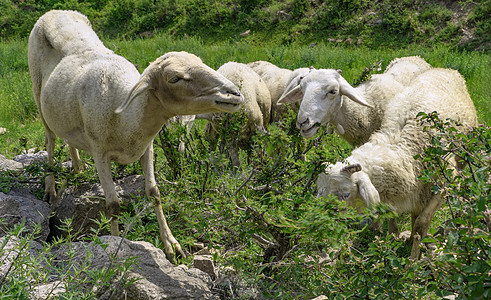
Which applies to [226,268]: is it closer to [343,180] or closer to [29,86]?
[343,180]

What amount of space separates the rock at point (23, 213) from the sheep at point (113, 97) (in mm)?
506

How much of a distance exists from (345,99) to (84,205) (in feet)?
9.93

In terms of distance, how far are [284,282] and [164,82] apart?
167 centimetres

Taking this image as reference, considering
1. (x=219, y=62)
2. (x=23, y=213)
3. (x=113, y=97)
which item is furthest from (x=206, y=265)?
(x=219, y=62)

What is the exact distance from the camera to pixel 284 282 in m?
3.31

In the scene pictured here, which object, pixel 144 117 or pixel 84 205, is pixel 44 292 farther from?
pixel 84 205

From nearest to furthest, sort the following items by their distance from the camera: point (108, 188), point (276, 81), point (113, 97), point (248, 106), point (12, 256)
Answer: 1. point (12, 256)
2. point (113, 97)
3. point (108, 188)
4. point (248, 106)
5. point (276, 81)

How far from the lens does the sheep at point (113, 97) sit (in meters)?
3.64

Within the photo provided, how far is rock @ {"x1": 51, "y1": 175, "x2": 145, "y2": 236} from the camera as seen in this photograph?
4.83m

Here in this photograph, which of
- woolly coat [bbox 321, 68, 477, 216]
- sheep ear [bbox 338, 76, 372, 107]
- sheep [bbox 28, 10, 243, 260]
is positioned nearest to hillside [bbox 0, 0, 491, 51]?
sheep ear [bbox 338, 76, 372, 107]

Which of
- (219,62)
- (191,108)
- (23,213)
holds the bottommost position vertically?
(219,62)

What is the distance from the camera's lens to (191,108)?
3701 mm

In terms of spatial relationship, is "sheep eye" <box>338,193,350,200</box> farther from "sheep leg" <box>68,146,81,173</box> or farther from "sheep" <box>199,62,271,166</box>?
"sheep leg" <box>68,146,81,173</box>

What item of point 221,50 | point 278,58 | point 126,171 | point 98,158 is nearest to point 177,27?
point 221,50
